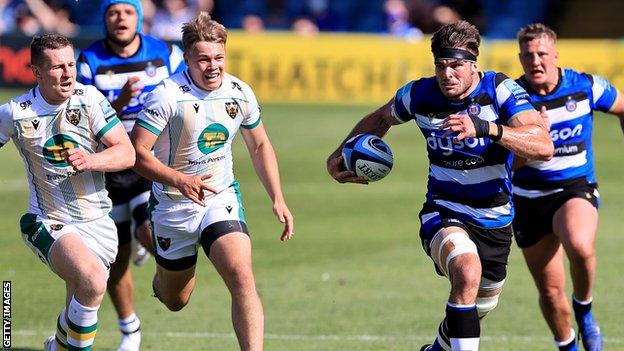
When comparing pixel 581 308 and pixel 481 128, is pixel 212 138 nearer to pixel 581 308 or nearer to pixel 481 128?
pixel 481 128

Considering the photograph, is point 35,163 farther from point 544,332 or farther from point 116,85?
point 544,332

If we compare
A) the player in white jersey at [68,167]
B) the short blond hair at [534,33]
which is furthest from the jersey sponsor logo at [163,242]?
the short blond hair at [534,33]

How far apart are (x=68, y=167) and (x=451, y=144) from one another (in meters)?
2.58

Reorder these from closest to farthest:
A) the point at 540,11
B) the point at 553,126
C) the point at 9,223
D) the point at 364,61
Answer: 1. the point at 553,126
2. the point at 9,223
3. the point at 364,61
4. the point at 540,11

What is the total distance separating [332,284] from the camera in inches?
471

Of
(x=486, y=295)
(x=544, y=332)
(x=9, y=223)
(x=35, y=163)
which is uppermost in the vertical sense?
(x=35, y=163)

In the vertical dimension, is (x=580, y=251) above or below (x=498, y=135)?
below

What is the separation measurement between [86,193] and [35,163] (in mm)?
398

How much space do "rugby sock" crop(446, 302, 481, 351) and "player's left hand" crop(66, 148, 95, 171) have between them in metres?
2.48

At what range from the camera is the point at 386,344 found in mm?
9602

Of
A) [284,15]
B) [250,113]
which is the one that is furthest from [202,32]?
[284,15]

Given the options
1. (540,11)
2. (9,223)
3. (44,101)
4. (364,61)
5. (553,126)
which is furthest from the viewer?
(540,11)

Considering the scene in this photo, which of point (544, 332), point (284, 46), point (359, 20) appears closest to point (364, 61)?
point (284, 46)

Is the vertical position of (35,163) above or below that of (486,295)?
above
